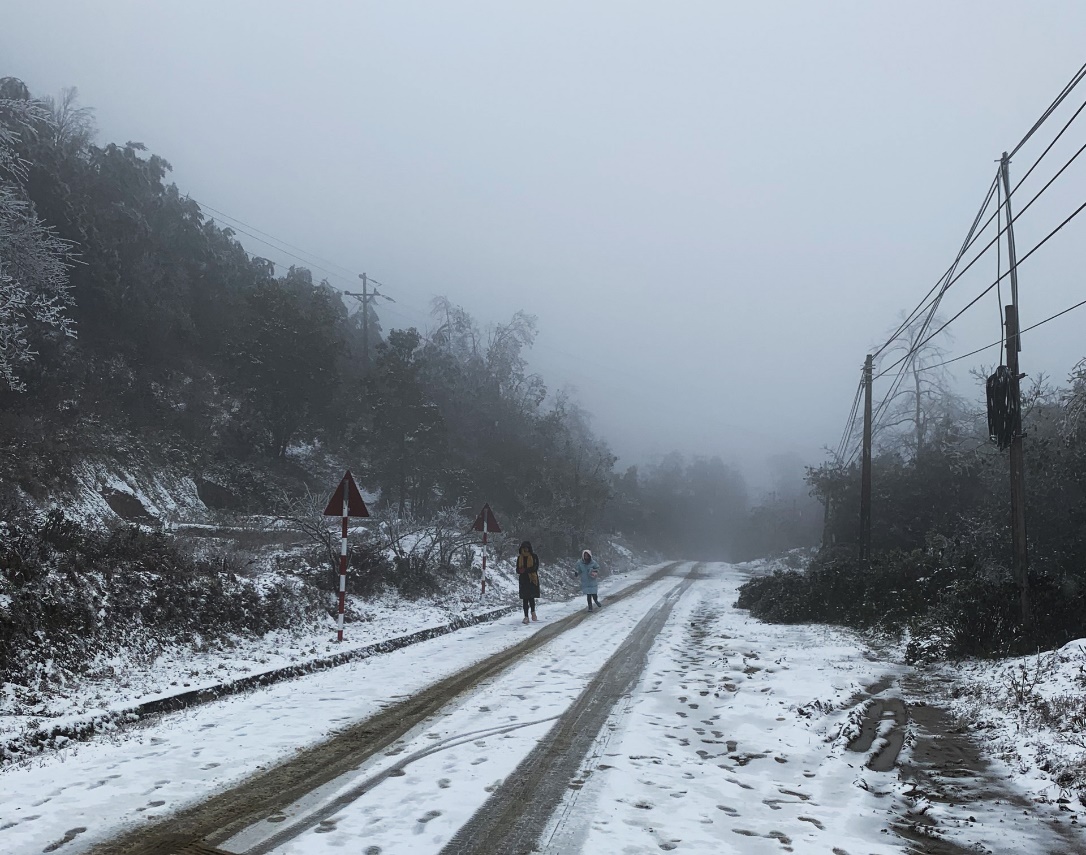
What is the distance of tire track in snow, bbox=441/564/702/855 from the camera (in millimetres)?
3971

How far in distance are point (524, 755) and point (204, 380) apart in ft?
119

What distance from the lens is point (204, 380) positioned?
122ft

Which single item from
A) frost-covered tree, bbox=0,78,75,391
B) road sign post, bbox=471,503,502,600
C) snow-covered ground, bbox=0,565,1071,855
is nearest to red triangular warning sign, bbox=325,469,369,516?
snow-covered ground, bbox=0,565,1071,855

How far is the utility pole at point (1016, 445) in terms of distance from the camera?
428 inches

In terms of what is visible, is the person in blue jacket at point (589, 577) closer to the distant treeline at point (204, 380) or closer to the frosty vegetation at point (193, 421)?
the frosty vegetation at point (193, 421)

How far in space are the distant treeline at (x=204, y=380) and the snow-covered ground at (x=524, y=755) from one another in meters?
15.4

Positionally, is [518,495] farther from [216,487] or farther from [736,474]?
[736,474]

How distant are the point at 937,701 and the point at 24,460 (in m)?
22.2

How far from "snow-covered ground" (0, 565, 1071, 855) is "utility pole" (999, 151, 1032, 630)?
3431 millimetres

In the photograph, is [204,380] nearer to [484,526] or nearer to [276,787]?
[484,526]

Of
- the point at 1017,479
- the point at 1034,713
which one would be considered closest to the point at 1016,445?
the point at 1017,479

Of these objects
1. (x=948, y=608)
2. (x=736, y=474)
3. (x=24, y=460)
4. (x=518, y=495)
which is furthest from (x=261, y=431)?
(x=736, y=474)

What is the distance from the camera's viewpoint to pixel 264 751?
5.61 metres

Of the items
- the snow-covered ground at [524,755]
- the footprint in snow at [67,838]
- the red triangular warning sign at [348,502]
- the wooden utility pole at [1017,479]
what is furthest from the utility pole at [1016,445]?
the footprint in snow at [67,838]
